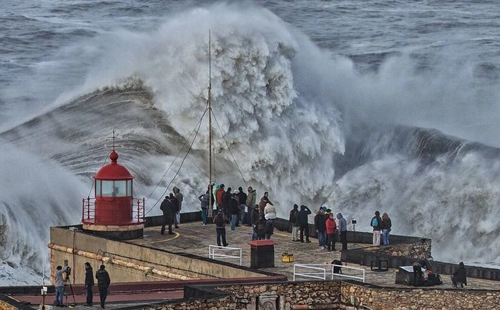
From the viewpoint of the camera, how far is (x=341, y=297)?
77.2 feet

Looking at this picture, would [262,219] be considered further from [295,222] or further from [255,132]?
[255,132]

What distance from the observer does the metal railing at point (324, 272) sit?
958 inches

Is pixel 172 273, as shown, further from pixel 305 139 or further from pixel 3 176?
pixel 305 139

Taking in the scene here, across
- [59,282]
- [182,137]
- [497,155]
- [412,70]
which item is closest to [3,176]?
[182,137]

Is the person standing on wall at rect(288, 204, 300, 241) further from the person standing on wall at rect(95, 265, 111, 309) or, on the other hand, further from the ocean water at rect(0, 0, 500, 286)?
the person standing on wall at rect(95, 265, 111, 309)

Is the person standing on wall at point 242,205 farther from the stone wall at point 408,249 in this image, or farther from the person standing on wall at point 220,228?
the stone wall at point 408,249

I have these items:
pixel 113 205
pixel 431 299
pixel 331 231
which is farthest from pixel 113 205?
pixel 431 299

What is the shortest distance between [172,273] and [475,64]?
40.0 metres

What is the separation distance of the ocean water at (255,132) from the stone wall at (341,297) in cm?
1112

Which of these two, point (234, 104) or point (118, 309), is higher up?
point (234, 104)

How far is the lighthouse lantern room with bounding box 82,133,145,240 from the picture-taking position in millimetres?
29641

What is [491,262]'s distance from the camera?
122ft

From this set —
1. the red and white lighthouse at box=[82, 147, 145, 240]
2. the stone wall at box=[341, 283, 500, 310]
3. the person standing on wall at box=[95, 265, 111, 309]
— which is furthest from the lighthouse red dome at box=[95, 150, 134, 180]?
the stone wall at box=[341, 283, 500, 310]

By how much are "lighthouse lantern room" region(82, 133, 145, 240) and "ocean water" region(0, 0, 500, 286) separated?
12.9 ft
